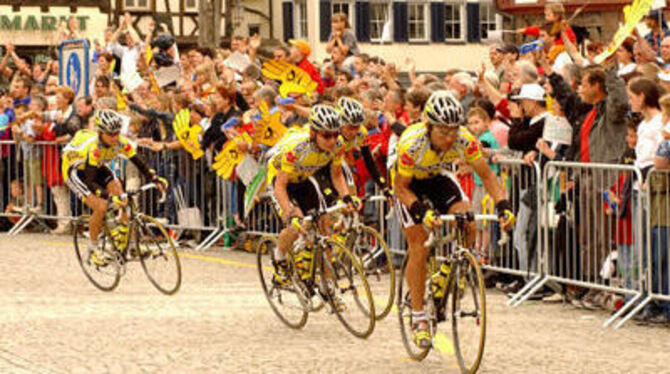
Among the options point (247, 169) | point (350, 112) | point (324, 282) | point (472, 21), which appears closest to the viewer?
point (324, 282)

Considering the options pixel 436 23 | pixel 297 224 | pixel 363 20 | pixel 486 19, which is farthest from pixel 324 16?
pixel 297 224

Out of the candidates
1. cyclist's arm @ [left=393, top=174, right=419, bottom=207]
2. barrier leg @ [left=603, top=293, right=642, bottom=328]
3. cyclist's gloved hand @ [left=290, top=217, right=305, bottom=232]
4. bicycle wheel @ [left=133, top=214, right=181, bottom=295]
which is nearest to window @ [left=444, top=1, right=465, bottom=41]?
bicycle wheel @ [left=133, top=214, right=181, bottom=295]

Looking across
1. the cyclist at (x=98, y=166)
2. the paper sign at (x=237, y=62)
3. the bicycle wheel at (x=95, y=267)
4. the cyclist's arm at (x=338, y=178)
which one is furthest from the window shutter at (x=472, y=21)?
the cyclist's arm at (x=338, y=178)

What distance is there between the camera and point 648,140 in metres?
13.4

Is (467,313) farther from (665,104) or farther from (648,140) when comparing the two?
(648,140)

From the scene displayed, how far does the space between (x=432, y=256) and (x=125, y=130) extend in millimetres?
10226

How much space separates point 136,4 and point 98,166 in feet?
130

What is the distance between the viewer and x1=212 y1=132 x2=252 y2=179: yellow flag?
1933 centimetres

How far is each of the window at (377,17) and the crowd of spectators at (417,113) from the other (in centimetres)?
3730

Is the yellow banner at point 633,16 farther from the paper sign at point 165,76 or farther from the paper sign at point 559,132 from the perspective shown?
the paper sign at point 165,76

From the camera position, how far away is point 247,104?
20.3m

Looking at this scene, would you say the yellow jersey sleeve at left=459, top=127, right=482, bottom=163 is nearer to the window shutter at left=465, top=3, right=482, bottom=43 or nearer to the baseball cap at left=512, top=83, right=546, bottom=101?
the baseball cap at left=512, top=83, right=546, bottom=101

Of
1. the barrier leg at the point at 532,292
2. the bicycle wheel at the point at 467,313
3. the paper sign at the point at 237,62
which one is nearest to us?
the bicycle wheel at the point at 467,313

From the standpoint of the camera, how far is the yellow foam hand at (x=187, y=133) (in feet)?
66.3
